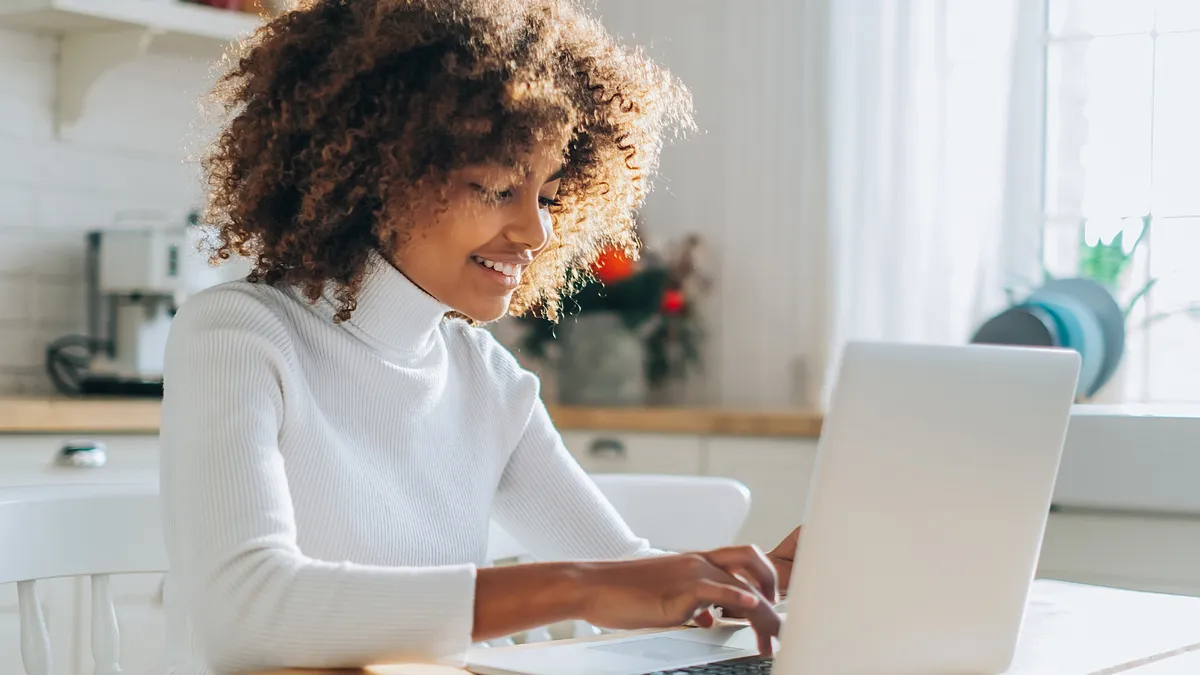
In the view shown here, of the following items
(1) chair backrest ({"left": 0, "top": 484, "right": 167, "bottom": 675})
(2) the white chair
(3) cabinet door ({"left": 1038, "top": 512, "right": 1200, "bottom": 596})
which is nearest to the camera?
(1) chair backrest ({"left": 0, "top": 484, "right": 167, "bottom": 675})

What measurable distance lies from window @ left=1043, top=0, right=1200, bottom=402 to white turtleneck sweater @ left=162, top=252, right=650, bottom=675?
1.84m

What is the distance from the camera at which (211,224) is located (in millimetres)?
1364

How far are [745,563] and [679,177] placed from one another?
8.61ft

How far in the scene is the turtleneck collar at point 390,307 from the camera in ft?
4.03

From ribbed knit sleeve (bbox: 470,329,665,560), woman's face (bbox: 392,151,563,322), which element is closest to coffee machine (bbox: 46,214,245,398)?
ribbed knit sleeve (bbox: 470,329,665,560)

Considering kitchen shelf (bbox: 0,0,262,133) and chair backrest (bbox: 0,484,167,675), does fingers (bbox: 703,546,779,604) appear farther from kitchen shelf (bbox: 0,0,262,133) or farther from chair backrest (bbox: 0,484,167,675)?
kitchen shelf (bbox: 0,0,262,133)

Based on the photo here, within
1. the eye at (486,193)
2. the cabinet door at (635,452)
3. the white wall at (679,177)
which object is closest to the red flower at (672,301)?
the white wall at (679,177)

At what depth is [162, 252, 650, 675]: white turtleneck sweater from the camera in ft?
2.94

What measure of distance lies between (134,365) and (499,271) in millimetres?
1822

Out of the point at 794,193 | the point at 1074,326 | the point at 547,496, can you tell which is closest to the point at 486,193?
the point at 547,496

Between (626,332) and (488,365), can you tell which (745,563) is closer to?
(488,365)

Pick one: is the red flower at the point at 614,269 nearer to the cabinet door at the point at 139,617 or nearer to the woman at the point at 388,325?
the cabinet door at the point at 139,617

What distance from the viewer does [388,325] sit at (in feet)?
4.05

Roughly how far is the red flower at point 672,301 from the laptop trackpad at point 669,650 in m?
2.18
